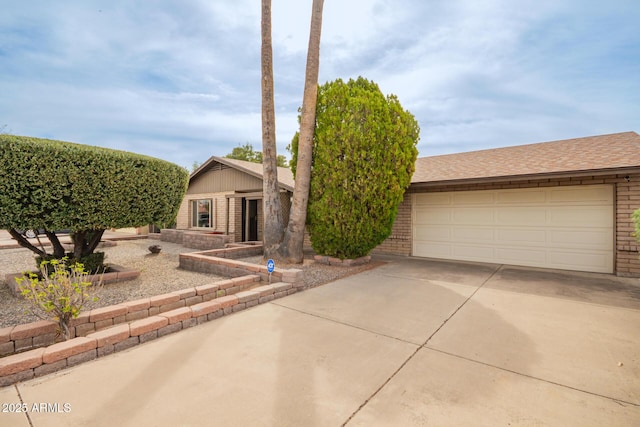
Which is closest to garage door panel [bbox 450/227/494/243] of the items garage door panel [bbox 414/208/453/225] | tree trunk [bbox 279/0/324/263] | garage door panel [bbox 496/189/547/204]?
garage door panel [bbox 414/208/453/225]

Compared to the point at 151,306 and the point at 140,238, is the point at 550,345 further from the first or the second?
the point at 140,238

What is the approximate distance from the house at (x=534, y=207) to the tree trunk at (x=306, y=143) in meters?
3.69

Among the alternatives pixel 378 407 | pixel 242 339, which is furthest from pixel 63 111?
pixel 378 407

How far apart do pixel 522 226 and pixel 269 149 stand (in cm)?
770

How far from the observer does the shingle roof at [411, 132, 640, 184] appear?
6.81m

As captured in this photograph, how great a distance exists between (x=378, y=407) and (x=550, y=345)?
8.09 feet

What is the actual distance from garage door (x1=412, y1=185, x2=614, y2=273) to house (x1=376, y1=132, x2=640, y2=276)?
2 cm

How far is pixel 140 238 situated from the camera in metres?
14.6

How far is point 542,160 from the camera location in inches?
318

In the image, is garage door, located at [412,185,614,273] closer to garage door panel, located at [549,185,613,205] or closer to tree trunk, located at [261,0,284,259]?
garage door panel, located at [549,185,613,205]

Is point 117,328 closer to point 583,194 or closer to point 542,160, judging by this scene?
point 583,194

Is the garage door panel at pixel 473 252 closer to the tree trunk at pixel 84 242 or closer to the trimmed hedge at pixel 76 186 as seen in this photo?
the trimmed hedge at pixel 76 186

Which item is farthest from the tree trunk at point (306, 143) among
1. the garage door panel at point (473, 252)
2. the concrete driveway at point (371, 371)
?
the garage door panel at point (473, 252)

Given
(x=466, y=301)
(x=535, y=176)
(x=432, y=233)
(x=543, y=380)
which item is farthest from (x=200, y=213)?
(x=543, y=380)
